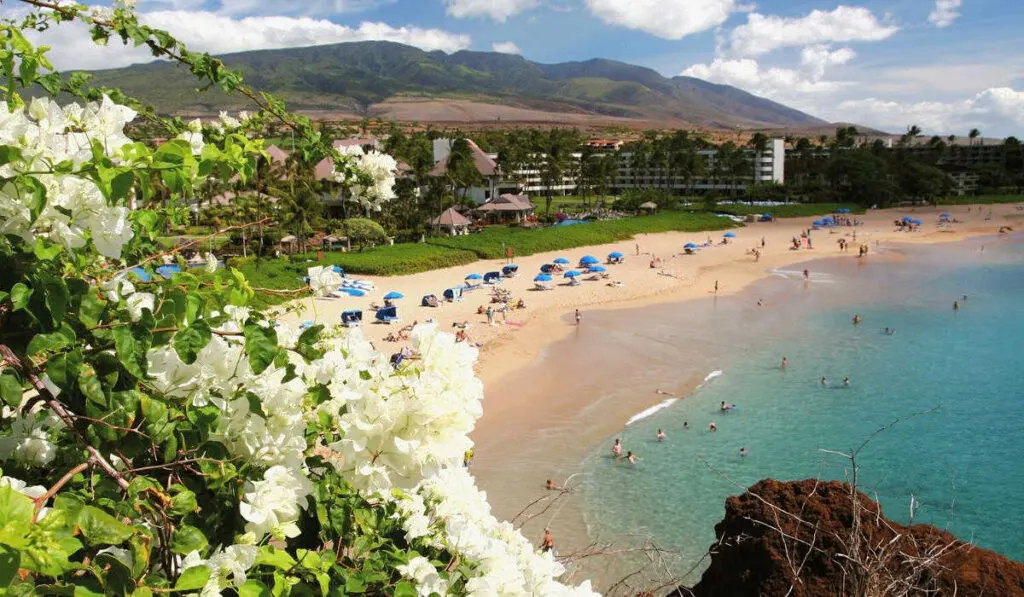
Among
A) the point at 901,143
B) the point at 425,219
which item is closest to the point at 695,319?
the point at 425,219

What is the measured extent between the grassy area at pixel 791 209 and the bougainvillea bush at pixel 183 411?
228ft

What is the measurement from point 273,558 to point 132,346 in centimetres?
69

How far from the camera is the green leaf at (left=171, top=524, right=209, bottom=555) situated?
1.86m

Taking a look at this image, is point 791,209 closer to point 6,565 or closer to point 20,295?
point 20,295

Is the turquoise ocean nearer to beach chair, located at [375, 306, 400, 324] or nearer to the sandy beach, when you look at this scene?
the sandy beach

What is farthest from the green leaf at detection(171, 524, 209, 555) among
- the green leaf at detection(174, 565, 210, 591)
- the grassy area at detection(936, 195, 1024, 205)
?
the grassy area at detection(936, 195, 1024, 205)

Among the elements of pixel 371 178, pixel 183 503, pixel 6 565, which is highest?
pixel 371 178

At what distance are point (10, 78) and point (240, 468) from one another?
1.32m

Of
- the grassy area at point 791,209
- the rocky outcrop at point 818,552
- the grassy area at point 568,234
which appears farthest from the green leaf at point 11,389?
the grassy area at point 791,209

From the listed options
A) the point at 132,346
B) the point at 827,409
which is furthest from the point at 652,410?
the point at 132,346

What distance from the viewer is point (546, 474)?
16.1m

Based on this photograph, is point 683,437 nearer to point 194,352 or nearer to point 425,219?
point 194,352

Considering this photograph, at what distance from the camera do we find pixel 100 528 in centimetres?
166

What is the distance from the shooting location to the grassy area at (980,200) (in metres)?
81.2
